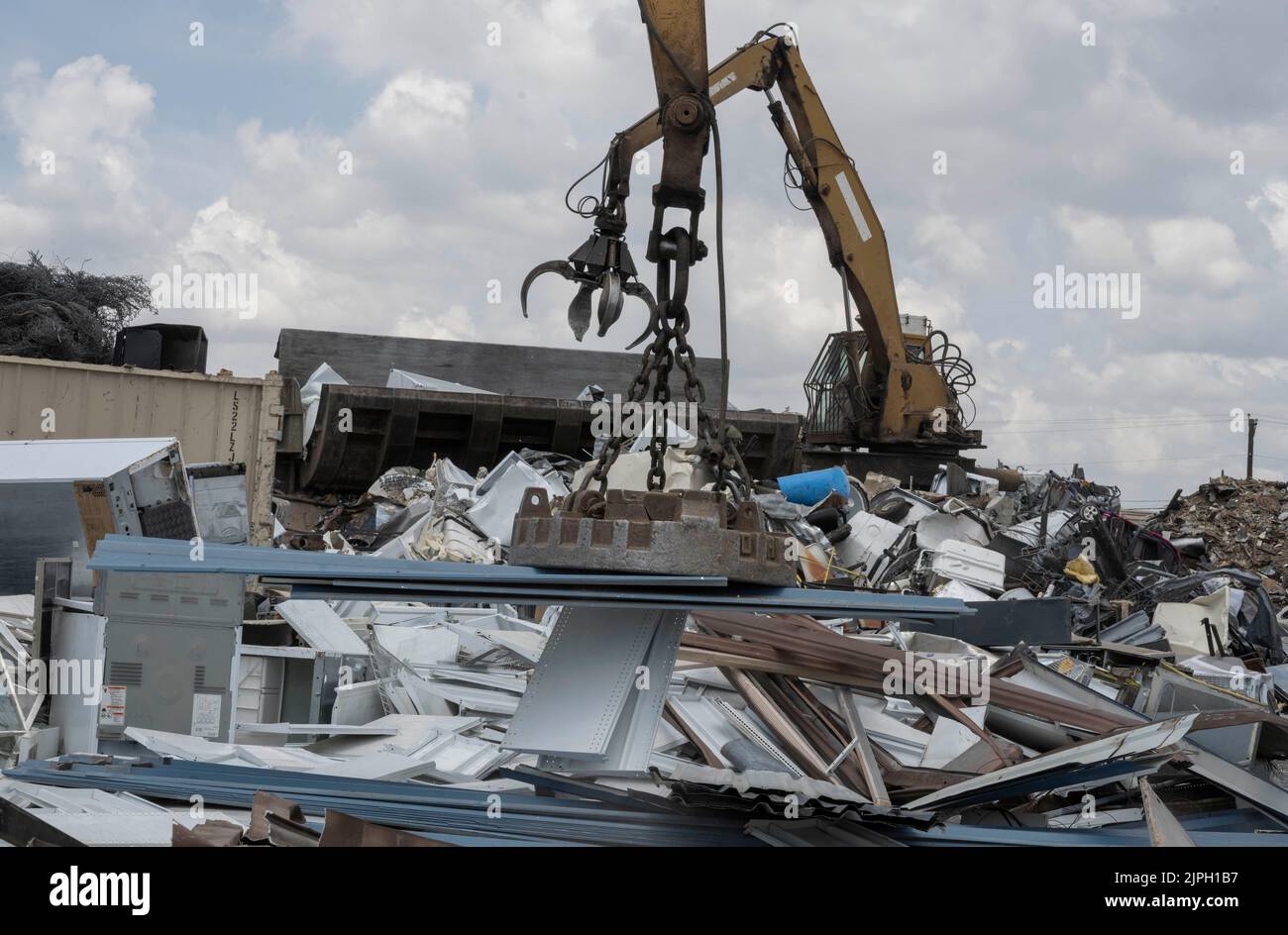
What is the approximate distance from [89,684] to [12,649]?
Result: 0.44m

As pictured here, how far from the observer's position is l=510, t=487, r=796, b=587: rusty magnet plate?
3.48 m

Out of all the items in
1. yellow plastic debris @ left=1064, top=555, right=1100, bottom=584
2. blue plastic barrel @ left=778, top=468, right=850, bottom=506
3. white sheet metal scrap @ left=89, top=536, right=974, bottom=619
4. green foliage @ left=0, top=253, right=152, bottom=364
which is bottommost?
yellow plastic debris @ left=1064, top=555, right=1100, bottom=584

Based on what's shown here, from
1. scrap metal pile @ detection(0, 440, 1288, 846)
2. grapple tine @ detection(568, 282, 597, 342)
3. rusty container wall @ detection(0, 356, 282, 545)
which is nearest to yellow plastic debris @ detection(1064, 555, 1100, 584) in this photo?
scrap metal pile @ detection(0, 440, 1288, 846)

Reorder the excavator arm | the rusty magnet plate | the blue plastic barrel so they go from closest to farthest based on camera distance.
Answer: the rusty magnet plate → the blue plastic barrel → the excavator arm

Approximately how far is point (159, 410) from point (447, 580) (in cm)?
702

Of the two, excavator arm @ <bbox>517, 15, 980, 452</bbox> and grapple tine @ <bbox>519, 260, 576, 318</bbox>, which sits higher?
excavator arm @ <bbox>517, 15, 980, 452</bbox>

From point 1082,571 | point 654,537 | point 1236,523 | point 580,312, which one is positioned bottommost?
point 1082,571

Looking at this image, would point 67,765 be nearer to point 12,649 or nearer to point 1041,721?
point 12,649

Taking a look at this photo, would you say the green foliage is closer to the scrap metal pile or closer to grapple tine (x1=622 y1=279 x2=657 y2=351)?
the scrap metal pile

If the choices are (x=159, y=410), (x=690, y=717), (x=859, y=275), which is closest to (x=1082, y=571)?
(x=859, y=275)

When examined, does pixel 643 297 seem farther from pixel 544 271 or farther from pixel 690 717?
pixel 690 717

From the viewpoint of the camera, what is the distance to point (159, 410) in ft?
31.1

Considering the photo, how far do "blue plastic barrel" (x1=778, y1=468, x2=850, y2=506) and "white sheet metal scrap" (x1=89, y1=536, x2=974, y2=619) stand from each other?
285 inches

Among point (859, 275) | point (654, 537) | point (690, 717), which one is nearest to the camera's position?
point (654, 537)
